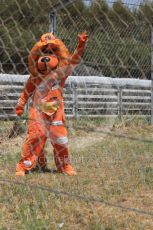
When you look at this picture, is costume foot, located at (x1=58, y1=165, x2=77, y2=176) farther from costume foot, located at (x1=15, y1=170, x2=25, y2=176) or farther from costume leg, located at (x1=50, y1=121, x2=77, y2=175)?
costume foot, located at (x1=15, y1=170, x2=25, y2=176)

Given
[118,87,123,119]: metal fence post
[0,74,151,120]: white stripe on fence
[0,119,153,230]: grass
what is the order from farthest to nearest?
[118,87,123,119]: metal fence post, [0,74,151,120]: white stripe on fence, [0,119,153,230]: grass

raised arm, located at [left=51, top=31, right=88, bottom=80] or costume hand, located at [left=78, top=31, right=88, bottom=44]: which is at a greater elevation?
costume hand, located at [left=78, top=31, right=88, bottom=44]

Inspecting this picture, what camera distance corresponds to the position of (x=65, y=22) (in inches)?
235

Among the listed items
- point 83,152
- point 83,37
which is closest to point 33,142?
point 83,37

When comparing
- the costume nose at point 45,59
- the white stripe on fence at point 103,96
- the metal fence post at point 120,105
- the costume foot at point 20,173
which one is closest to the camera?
the costume nose at point 45,59

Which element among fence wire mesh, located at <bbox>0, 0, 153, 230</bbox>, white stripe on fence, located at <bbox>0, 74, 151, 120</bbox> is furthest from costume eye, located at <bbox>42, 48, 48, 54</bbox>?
white stripe on fence, located at <bbox>0, 74, 151, 120</bbox>

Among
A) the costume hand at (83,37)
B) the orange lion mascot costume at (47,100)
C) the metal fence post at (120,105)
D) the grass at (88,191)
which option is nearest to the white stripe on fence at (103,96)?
the metal fence post at (120,105)

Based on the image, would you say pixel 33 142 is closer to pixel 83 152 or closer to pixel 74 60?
pixel 74 60

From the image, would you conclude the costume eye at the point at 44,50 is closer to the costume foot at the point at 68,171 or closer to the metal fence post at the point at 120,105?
the costume foot at the point at 68,171

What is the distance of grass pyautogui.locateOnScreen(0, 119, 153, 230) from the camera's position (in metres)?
3.26

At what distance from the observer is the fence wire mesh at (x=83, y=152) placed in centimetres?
329

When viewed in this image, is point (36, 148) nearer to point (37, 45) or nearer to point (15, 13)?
point (37, 45)

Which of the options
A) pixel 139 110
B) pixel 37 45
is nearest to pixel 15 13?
pixel 37 45

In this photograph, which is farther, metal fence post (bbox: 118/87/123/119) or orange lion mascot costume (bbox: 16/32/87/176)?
metal fence post (bbox: 118/87/123/119)
